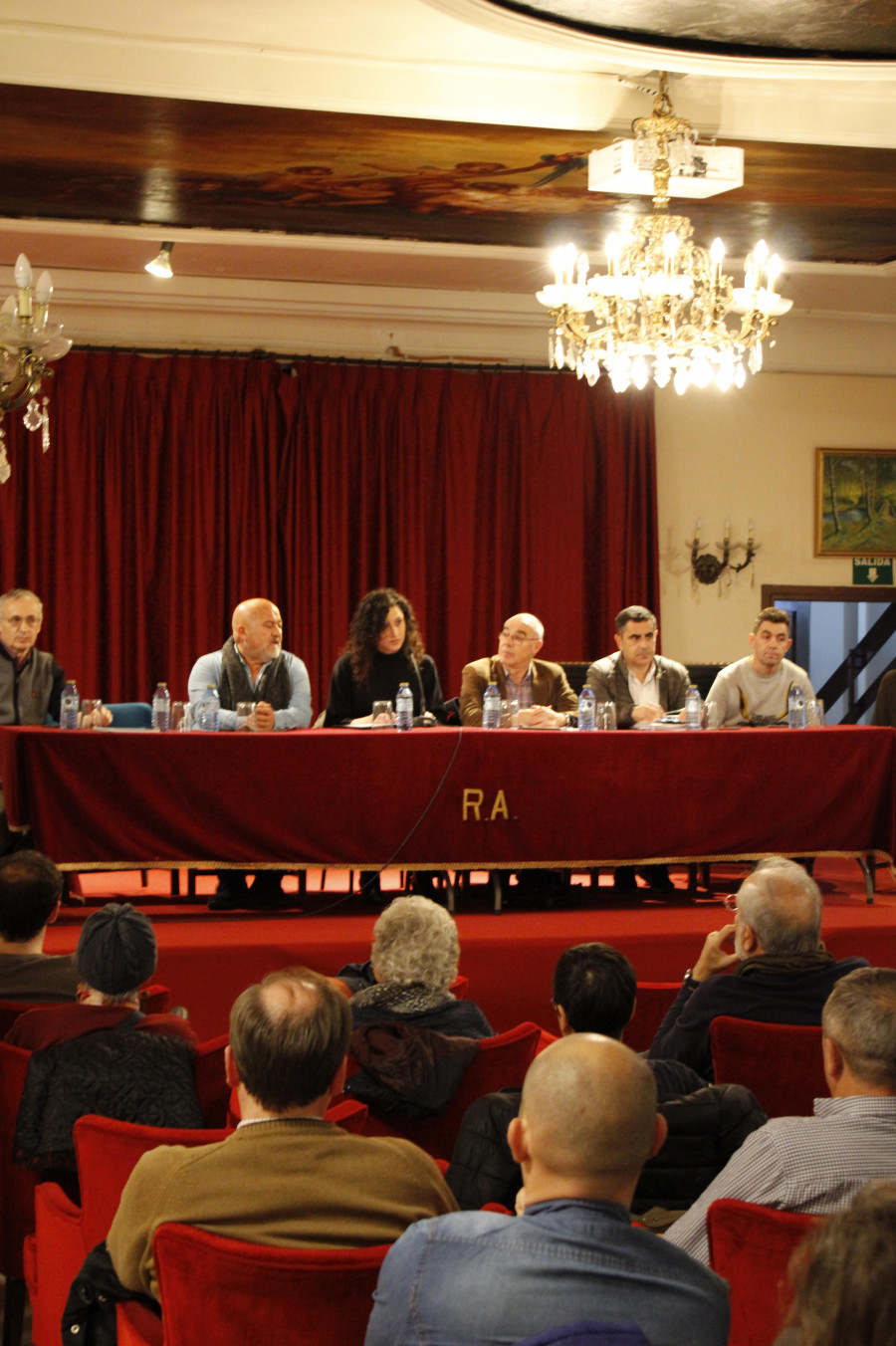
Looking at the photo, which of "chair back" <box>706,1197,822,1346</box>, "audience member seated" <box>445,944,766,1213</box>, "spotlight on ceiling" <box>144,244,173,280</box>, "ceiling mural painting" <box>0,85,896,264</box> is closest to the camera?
"chair back" <box>706,1197,822,1346</box>

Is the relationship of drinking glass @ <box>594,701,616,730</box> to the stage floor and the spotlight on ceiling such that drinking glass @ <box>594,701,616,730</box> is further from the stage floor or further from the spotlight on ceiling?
the spotlight on ceiling

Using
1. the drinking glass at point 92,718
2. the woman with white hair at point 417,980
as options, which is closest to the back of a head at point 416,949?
the woman with white hair at point 417,980

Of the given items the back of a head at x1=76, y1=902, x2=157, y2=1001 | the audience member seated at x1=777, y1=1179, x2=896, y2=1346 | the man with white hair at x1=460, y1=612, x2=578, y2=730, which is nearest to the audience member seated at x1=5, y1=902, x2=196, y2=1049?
the back of a head at x1=76, y1=902, x2=157, y2=1001

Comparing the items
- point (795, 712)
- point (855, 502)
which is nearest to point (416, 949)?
point (795, 712)

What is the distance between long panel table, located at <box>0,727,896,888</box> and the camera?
15.7ft

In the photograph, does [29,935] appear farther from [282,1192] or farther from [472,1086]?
[282,1192]

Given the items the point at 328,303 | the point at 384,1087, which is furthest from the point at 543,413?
the point at 384,1087

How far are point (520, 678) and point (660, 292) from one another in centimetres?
174

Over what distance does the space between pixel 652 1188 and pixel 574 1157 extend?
0.77 m

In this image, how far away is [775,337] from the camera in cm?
860

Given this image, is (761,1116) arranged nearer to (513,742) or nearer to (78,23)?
(513,742)

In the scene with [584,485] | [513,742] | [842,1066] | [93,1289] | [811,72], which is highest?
[811,72]

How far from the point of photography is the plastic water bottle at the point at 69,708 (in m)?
5.12

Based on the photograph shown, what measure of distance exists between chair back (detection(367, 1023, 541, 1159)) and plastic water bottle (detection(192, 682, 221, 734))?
2865 millimetres
